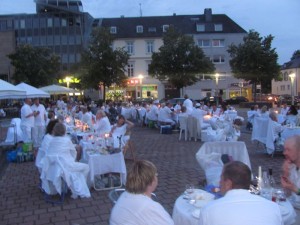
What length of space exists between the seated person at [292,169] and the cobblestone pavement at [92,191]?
7.47 ft

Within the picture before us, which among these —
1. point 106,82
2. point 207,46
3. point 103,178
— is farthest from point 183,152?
point 207,46

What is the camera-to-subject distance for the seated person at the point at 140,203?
2.86 metres

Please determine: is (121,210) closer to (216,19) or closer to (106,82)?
(106,82)

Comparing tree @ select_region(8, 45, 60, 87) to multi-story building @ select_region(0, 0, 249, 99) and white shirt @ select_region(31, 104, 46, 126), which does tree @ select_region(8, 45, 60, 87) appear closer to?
multi-story building @ select_region(0, 0, 249, 99)

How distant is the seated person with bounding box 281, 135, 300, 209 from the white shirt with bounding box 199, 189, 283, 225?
1.59 metres

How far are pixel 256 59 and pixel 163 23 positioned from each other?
19.9 m

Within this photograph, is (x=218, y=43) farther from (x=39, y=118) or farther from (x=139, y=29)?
(x=39, y=118)

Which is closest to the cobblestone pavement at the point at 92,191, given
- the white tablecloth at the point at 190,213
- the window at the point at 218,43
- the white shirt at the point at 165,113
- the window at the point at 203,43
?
the white tablecloth at the point at 190,213

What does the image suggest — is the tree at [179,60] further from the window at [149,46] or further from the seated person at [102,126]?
the seated person at [102,126]

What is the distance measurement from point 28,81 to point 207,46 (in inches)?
984

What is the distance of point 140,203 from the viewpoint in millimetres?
2875

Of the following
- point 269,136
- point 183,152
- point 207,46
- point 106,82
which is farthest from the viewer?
point 207,46

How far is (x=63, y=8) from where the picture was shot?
2463 inches

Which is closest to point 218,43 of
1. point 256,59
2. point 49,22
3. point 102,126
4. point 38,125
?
point 256,59
